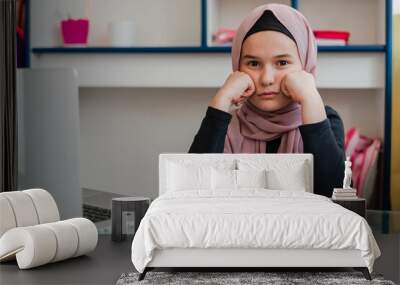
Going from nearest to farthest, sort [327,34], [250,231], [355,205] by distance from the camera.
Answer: [250,231] < [355,205] < [327,34]

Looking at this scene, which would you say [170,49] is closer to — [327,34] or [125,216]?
[327,34]

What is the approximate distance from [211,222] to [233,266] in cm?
30

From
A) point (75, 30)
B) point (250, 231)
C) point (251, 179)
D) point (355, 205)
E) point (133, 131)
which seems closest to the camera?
point (250, 231)

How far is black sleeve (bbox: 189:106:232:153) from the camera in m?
5.62

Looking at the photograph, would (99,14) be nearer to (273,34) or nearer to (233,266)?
(273,34)

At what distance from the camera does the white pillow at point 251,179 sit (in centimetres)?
504

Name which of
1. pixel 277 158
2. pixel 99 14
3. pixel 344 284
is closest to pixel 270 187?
pixel 277 158

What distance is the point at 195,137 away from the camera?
5.79 m

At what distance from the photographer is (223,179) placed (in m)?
5.05

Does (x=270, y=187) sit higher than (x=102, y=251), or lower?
higher

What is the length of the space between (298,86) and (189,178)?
1122 mm

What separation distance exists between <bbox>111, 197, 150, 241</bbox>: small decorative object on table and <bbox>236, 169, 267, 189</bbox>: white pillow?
76 cm

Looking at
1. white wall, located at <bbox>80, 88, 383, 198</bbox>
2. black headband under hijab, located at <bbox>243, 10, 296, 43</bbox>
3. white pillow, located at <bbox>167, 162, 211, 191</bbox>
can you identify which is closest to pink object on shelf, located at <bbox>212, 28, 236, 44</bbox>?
black headband under hijab, located at <bbox>243, 10, 296, 43</bbox>

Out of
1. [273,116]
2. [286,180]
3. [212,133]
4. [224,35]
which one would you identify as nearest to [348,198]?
[286,180]
